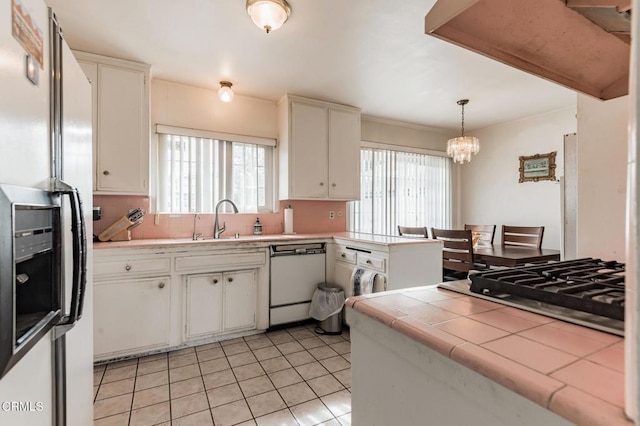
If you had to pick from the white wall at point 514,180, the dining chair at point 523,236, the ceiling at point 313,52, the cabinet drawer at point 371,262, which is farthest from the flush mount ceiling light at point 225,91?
the white wall at point 514,180

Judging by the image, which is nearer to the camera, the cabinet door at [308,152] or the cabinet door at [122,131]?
the cabinet door at [122,131]

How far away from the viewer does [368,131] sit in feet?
13.5

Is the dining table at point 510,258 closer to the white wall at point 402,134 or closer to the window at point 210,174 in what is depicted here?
the white wall at point 402,134

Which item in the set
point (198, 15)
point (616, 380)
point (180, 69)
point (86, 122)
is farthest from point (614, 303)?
point (180, 69)

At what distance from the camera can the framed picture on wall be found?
3.80 meters

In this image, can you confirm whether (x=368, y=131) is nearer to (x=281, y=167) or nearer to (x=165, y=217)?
(x=281, y=167)

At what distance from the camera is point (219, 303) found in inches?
102

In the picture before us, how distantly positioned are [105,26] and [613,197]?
120 inches

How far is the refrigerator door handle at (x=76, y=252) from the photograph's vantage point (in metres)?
0.92

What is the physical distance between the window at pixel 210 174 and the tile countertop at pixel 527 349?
2.64 m

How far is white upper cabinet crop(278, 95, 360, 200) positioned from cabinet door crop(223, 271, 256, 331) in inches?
40.3

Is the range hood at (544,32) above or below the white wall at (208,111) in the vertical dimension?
below

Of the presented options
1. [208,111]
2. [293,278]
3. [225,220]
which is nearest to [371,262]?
[293,278]

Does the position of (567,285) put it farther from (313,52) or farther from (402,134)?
(402,134)
